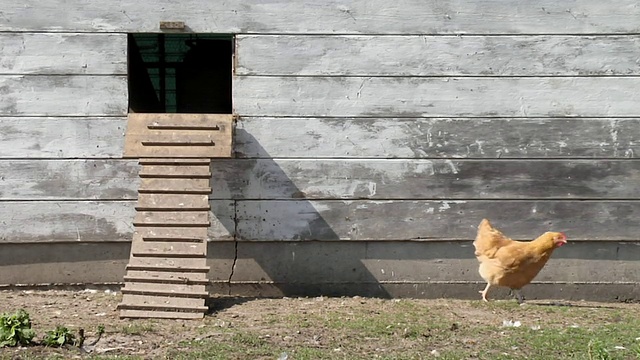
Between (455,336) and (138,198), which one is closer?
(455,336)

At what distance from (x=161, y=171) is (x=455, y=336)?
2.56 metres

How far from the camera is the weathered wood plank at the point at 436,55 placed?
689 centimetres

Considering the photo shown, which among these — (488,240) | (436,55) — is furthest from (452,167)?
(436,55)

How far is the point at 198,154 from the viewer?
6582 millimetres

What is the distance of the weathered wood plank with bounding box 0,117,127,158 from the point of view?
685 centimetres

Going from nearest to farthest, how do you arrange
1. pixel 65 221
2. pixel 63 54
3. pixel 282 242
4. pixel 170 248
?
pixel 170 248
pixel 63 54
pixel 65 221
pixel 282 242

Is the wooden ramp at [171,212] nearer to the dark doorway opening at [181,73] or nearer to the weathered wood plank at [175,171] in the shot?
the weathered wood plank at [175,171]

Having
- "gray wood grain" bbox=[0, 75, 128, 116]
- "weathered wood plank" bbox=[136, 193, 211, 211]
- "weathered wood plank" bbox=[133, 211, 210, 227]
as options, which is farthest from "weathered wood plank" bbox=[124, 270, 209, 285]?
"gray wood grain" bbox=[0, 75, 128, 116]

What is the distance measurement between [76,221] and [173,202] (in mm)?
1043

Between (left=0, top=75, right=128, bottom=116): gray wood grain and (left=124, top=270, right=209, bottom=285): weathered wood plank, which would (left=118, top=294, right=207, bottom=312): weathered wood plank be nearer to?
(left=124, top=270, right=209, bottom=285): weathered wood plank

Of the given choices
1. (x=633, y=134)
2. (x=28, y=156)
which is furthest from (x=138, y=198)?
(x=633, y=134)

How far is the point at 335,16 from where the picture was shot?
22.6 feet

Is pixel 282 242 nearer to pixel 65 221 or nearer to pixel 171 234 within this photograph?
pixel 171 234

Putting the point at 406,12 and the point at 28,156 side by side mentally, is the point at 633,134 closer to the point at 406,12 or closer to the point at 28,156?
the point at 406,12
